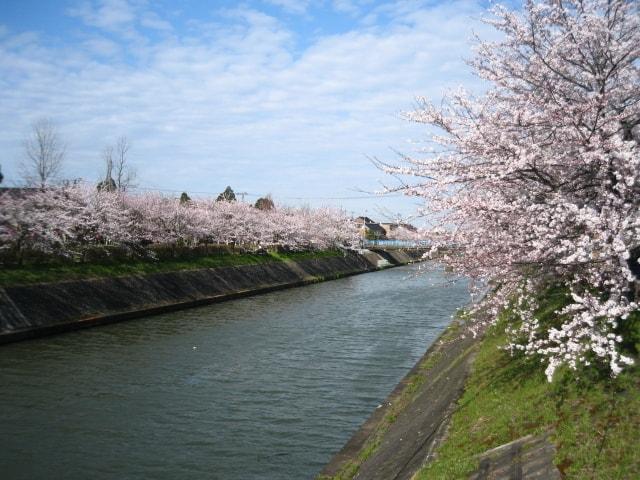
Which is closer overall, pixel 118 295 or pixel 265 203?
pixel 118 295

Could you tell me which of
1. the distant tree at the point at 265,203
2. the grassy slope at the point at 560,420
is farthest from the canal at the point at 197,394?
the distant tree at the point at 265,203

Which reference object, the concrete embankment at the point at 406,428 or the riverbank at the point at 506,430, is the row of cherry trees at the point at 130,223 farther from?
the riverbank at the point at 506,430

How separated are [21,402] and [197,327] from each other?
38.3 ft

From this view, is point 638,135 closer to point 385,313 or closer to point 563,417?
point 563,417

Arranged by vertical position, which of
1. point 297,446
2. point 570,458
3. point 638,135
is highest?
point 638,135

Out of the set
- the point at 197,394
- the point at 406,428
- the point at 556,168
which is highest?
the point at 556,168

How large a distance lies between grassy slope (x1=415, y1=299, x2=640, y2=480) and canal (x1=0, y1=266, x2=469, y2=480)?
300 centimetres

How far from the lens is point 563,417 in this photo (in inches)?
273

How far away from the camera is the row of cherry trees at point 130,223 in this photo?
1071 inches

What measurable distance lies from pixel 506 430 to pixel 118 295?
82.2 ft

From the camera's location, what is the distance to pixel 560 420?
6.89 metres

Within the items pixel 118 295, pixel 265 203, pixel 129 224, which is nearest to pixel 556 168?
pixel 118 295

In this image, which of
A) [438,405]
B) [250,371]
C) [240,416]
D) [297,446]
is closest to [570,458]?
[438,405]

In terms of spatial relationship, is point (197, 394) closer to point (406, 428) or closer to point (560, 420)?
point (406, 428)
